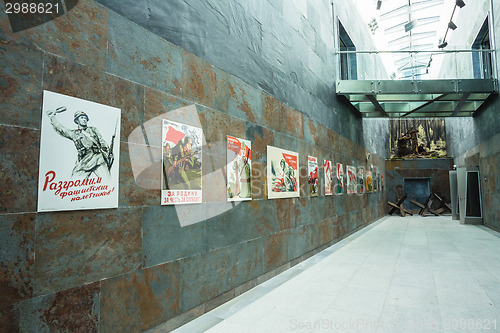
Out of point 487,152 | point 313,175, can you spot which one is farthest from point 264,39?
point 487,152

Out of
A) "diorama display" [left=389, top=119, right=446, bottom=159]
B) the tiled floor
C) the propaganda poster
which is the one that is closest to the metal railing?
the propaganda poster

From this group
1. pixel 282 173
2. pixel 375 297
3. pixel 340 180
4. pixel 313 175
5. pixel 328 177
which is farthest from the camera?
pixel 340 180

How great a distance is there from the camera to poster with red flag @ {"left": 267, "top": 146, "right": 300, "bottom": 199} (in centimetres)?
534

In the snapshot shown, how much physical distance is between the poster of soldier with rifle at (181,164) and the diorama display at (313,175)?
3799 mm

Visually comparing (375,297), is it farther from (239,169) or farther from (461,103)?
(461,103)

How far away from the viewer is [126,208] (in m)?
2.82

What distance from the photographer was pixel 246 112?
471 cm

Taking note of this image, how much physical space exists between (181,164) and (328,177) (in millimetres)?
5555

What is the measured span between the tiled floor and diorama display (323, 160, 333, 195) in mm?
1753

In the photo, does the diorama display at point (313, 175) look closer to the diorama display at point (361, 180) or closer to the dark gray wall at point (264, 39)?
the dark gray wall at point (264, 39)

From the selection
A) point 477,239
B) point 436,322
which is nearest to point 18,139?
point 436,322

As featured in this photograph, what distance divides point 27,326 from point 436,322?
382 cm

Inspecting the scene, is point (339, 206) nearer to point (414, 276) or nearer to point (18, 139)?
point (414, 276)

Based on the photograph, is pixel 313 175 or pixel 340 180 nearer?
pixel 313 175
